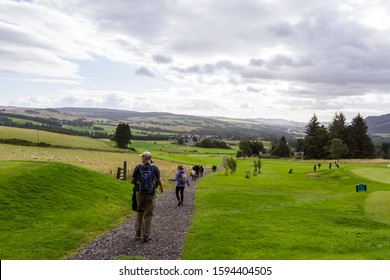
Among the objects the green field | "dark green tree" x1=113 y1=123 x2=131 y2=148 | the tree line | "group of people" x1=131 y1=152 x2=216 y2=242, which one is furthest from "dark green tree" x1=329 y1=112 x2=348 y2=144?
"group of people" x1=131 y1=152 x2=216 y2=242

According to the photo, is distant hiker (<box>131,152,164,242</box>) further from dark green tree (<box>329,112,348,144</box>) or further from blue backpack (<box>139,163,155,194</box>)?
dark green tree (<box>329,112,348,144</box>)

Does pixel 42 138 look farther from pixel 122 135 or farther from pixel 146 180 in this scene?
pixel 146 180

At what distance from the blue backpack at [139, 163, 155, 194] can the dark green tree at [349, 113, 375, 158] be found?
393 feet

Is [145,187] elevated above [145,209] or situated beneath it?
elevated above

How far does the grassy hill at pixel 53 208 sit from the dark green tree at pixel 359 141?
362 ft

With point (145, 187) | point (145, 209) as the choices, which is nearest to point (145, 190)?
point (145, 187)

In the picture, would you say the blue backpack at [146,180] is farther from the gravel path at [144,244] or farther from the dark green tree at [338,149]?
the dark green tree at [338,149]

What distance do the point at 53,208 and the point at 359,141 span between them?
4765 inches

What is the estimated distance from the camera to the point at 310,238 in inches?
591

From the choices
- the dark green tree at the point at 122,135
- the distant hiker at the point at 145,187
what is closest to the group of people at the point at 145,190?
the distant hiker at the point at 145,187

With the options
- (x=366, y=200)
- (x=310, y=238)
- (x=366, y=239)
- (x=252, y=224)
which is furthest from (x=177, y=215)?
(x=366, y=200)

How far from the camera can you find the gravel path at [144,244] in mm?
12859

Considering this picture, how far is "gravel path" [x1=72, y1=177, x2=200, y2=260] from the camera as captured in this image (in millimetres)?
12859

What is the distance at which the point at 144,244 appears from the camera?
47.3 ft
